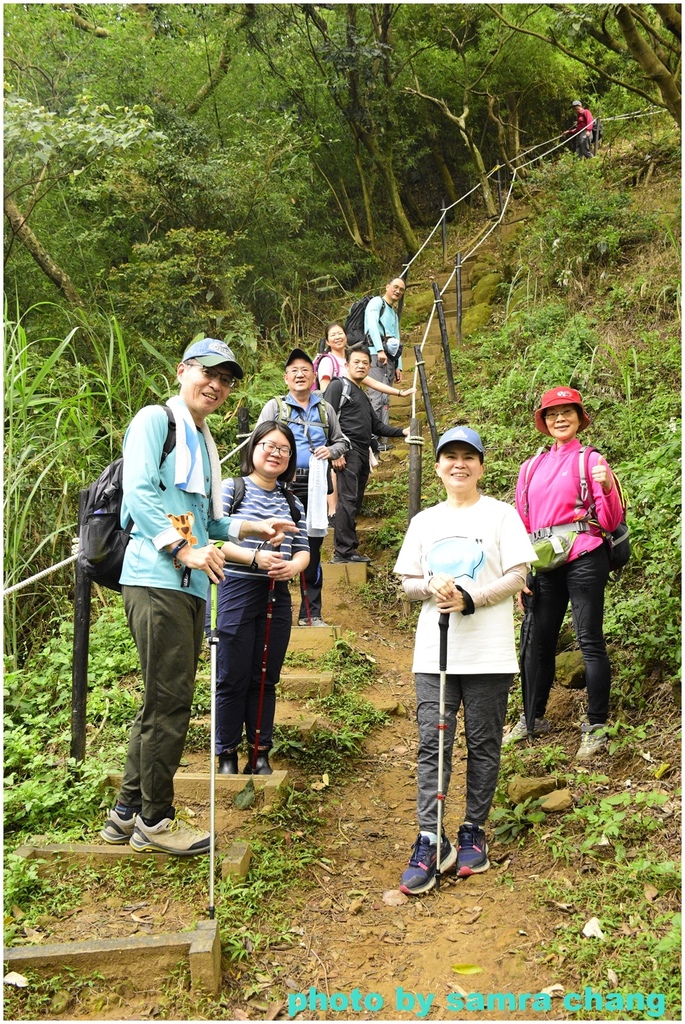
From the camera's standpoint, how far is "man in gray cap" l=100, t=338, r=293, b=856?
336 centimetres

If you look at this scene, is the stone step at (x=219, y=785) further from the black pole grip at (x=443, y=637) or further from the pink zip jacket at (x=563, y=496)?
the pink zip jacket at (x=563, y=496)

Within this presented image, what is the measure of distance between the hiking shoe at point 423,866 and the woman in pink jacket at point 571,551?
102 cm

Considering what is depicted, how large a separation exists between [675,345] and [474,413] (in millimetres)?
2174

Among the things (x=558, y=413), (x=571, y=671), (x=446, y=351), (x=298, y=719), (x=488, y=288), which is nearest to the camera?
(x=558, y=413)

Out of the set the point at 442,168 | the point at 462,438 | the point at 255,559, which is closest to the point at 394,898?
the point at 255,559

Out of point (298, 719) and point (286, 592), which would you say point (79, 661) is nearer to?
point (286, 592)

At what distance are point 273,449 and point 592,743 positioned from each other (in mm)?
2176

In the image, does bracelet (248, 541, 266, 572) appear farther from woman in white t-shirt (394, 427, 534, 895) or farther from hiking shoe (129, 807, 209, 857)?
hiking shoe (129, 807, 209, 857)

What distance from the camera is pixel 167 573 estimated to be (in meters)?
3.38

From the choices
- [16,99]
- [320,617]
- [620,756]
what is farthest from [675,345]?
[16,99]

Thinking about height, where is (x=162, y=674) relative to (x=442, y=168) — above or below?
below

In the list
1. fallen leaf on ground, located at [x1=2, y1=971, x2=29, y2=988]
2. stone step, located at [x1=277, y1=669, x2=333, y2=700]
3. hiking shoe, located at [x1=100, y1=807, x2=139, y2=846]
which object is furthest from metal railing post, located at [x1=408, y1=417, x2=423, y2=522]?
fallen leaf on ground, located at [x1=2, y1=971, x2=29, y2=988]

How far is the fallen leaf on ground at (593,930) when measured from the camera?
3.11 metres

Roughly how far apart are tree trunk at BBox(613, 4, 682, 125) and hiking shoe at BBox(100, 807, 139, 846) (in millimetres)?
5713
